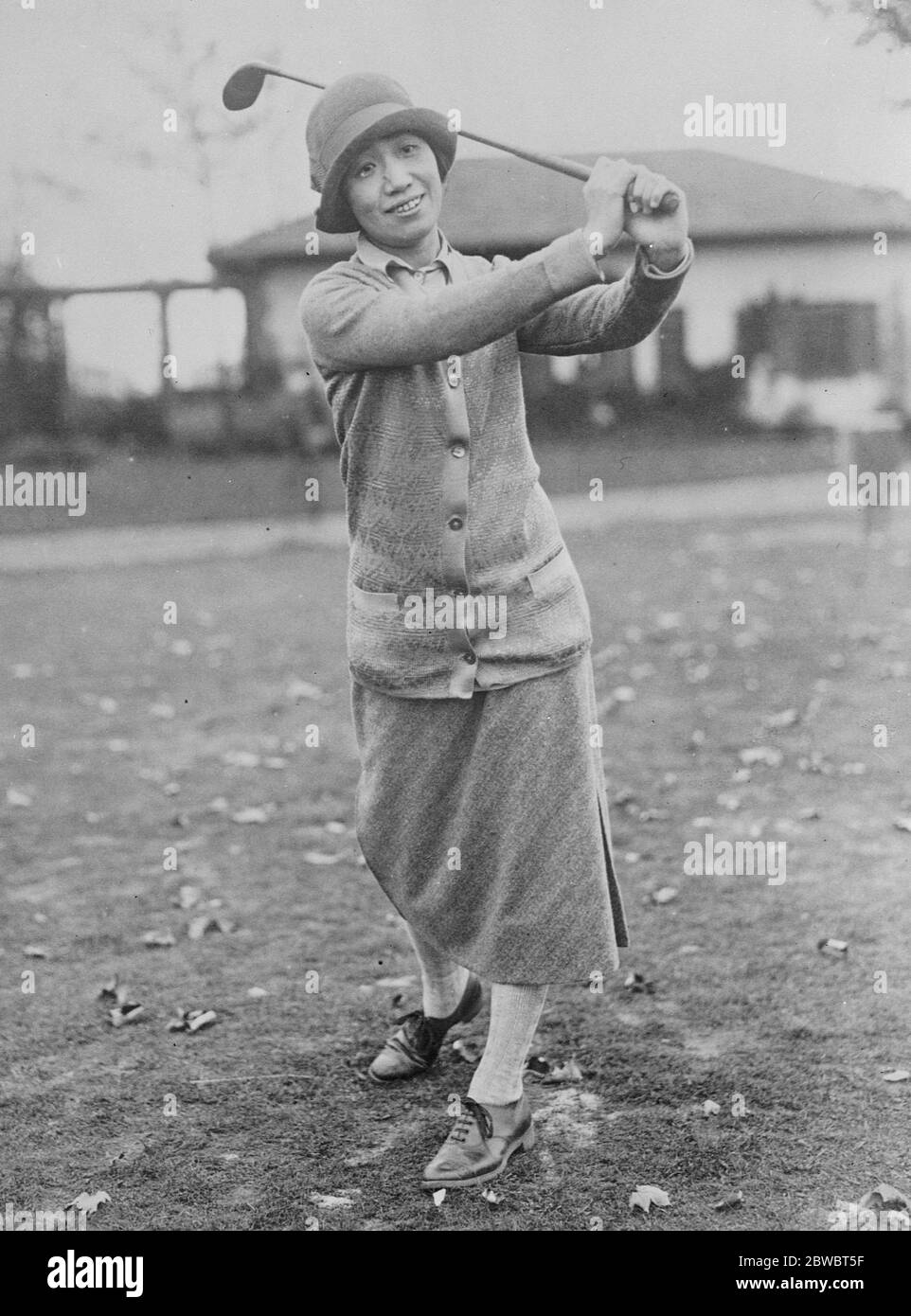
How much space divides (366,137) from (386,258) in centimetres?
19

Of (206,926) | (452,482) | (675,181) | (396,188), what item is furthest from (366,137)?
(206,926)

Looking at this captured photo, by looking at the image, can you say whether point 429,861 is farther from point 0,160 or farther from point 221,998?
point 0,160

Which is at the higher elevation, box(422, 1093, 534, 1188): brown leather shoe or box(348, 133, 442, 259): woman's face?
box(348, 133, 442, 259): woman's face

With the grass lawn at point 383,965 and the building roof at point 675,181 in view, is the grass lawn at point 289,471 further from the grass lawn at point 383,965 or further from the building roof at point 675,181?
the building roof at point 675,181

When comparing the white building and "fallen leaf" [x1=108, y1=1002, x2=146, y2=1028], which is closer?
"fallen leaf" [x1=108, y1=1002, x2=146, y2=1028]

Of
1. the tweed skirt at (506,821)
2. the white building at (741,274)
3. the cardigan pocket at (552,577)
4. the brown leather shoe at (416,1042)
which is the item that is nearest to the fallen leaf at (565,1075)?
the brown leather shoe at (416,1042)

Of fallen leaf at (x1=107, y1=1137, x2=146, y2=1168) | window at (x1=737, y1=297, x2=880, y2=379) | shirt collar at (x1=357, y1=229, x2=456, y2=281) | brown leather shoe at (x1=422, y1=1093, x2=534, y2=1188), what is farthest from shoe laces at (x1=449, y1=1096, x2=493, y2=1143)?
window at (x1=737, y1=297, x2=880, y2=379)

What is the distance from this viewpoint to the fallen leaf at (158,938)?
11.7 ft

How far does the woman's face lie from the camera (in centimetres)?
239

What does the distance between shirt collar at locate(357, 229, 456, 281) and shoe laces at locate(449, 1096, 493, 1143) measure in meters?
1.44

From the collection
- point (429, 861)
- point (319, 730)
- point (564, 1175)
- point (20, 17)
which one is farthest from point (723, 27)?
point (319, 730)

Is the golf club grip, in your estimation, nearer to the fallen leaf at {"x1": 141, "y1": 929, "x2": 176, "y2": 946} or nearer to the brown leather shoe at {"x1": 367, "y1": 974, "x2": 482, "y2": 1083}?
the brown leather shoe at {"x1": 367, "y1": 974, "x2": 482, "y2": 1083}

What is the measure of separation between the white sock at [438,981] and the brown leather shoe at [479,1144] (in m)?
0.34
